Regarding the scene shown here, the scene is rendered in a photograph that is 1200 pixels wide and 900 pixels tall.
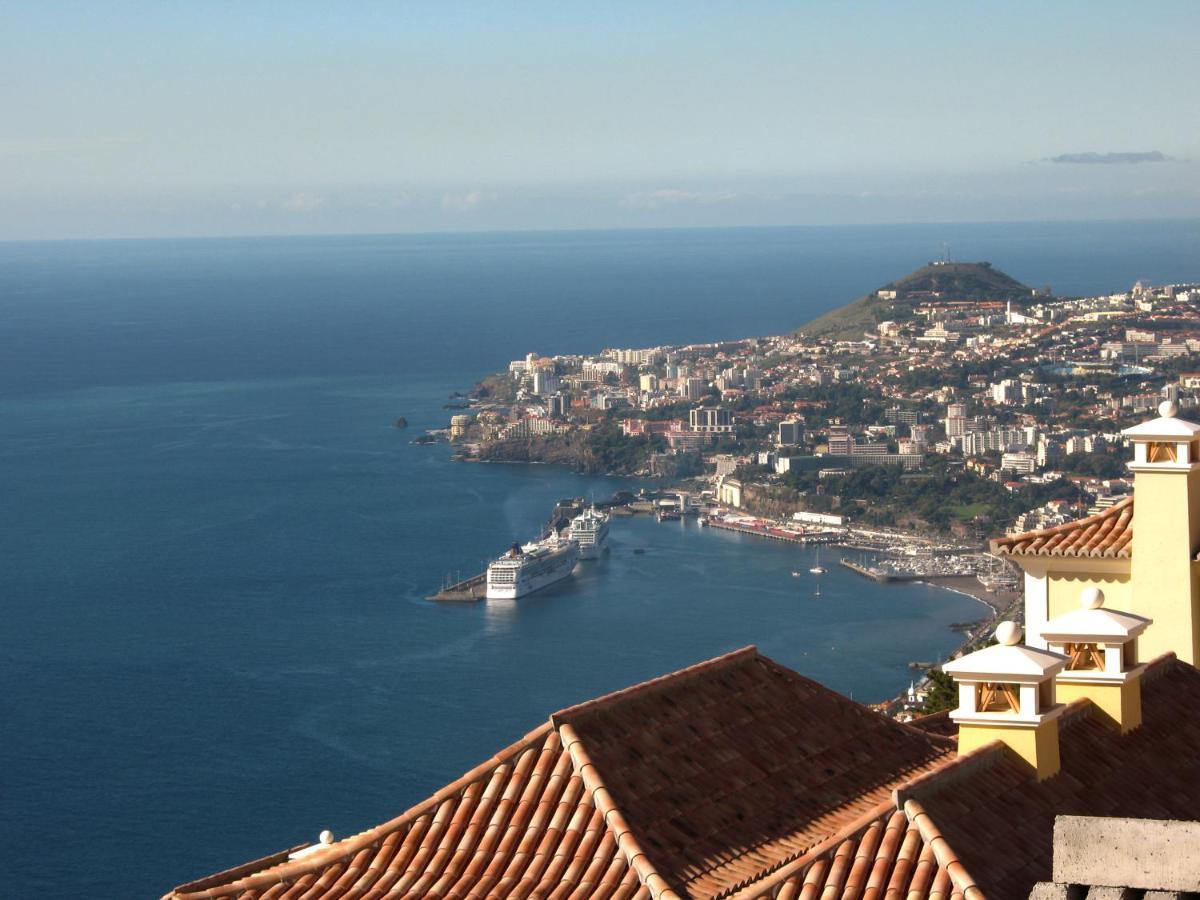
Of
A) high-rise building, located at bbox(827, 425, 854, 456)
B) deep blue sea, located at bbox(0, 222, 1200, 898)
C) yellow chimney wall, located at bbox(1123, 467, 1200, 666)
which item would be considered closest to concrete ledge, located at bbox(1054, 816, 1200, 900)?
yellow chimney wall, located at bbox(1123, 467, 1200, 666)

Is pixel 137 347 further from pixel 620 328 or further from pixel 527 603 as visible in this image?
pixel 527 603

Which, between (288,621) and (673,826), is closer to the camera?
(673,826)

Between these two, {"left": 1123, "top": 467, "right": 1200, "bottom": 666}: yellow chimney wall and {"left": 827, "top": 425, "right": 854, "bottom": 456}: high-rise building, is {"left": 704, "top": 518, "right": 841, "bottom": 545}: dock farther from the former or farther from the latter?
{"left": 1123, "top": 467, "right": 1200, "bottom": 666}: yellow chimney wall

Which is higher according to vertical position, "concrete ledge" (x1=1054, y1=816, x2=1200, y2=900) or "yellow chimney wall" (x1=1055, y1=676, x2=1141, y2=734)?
"concrete ledge" (x1=1054, y1=816, x2=1200, y2=900)

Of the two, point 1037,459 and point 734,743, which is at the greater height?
point 734,743

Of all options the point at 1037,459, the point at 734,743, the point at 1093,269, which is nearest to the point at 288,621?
the point at 1037,459

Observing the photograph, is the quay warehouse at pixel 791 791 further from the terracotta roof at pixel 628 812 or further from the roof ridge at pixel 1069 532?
the roof ridge at pixel 1069 532
